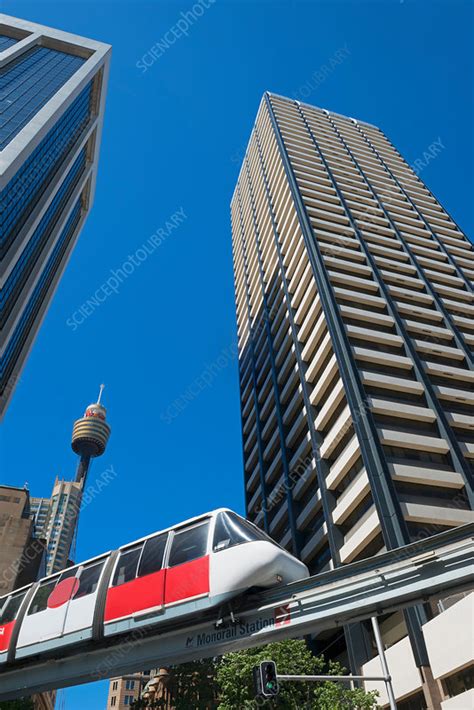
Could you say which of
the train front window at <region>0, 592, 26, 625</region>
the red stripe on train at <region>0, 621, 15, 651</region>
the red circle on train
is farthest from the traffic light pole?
the train front window at <region>0, 592, 26, 625</region>

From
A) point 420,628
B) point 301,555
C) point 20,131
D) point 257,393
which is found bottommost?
point 420,628

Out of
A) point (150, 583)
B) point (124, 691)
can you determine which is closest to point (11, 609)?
point (150, 583)

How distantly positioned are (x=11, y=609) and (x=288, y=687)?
1172 centimetres

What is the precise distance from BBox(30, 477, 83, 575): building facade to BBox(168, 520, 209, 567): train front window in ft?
472

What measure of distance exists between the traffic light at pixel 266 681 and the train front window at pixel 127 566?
3740mm

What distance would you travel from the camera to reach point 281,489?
139ft

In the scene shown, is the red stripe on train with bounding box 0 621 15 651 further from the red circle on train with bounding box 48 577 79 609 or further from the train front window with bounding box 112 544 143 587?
the train front window with bounding box 112 544 143 587

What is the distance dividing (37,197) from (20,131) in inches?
346

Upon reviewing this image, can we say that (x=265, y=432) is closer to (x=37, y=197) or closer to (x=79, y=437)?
(x=37, y=197)

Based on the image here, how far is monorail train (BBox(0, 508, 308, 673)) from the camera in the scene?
416 inches

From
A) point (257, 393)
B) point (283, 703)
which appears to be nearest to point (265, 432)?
point (257, 393)

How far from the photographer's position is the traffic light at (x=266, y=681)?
10320mm

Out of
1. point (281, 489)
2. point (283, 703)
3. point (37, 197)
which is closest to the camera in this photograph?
point (283, 703)

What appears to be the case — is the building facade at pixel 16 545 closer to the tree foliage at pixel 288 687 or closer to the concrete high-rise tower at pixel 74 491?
the tree foliage at pixel 288 687
